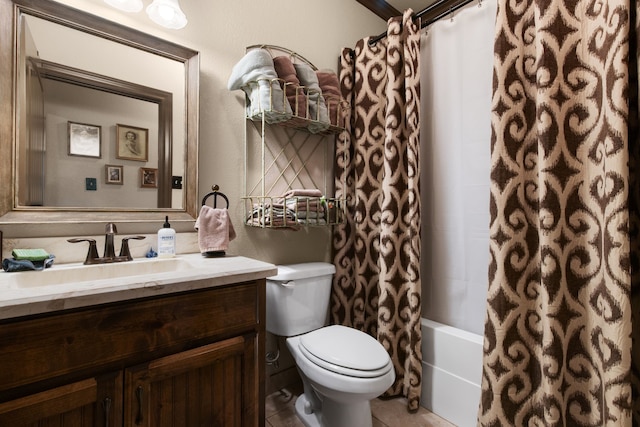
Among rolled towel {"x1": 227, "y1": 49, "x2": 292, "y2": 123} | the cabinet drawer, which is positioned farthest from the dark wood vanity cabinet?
rolled towel {"x1": 227, "y1": 49, "x2": 292, "y2": 123}

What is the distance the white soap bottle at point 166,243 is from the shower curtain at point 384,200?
965 mm

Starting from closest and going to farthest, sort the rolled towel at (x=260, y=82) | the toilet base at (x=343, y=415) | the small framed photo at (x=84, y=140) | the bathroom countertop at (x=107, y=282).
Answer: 1. the bathroom countertop at (x=107, y=282)
2. the small framed photo at (x=84, y=140)
3. the toilet base at (x=343, y=415)
4. the rolled towel at (x=260, y=82)

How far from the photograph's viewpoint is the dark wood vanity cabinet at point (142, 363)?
2.31ft

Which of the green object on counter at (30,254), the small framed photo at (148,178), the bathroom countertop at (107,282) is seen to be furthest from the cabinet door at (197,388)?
the small framed photo at (148,178)

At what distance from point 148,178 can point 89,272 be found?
1.47 feet

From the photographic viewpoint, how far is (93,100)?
122cm

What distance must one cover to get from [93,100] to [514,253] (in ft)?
5.88

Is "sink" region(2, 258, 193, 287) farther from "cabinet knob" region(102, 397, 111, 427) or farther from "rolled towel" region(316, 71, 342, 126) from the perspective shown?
"rolled towel" region(316, 71, 342, 126)

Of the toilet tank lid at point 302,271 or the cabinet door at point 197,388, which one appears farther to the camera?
the toilet tank lid at point 302,271

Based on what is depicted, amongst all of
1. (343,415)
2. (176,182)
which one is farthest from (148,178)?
(343,415)

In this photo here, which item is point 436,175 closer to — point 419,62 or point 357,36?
point 419,62

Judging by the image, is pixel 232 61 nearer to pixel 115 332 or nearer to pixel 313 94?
pixel 313 94

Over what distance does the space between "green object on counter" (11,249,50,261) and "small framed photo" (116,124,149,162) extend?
1.48ft

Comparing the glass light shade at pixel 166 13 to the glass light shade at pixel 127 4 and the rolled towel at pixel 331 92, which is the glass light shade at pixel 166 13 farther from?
the rolled towel at pixel 331 92
